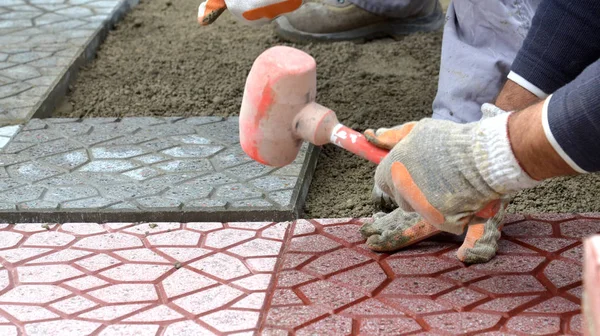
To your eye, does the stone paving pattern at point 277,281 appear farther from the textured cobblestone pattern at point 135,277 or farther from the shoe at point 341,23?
the shoe at point 341,23

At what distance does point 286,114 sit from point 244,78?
5.88 ft

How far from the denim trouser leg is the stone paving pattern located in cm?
41

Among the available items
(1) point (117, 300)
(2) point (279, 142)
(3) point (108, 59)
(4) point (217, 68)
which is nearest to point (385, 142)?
(2) point (279, 142)

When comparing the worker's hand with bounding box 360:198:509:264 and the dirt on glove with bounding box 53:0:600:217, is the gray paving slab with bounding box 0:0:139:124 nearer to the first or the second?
the dirt on glove with bounding box 53:0:600:217

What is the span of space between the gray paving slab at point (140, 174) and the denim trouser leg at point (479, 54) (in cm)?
57

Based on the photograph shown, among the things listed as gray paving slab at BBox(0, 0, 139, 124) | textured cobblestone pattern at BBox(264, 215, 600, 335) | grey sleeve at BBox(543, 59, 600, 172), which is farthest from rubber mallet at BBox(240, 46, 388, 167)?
gray paving slab at BBox(0, 0, 139, 124)

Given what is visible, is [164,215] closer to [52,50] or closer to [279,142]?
[279,142]

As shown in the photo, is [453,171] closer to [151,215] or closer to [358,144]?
[358,144]

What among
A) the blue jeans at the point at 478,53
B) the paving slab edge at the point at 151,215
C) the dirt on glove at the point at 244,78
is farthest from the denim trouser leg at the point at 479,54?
the paving slab edge at the point at 151,215

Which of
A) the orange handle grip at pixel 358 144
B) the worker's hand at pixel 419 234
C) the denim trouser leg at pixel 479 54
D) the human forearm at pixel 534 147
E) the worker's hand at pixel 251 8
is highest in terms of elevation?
the human forearm at pixel 534 147

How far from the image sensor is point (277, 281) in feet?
8.07

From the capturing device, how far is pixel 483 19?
2.84 metres

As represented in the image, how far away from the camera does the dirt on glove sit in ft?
9.93

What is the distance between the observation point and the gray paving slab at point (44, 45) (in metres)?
3.76
